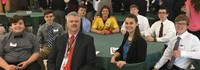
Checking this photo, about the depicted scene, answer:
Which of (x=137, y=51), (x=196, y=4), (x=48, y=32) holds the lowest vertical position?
(x=48, y=32)

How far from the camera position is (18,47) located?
345 centimetres

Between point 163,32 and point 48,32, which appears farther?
point 48,32

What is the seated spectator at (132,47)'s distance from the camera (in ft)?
10.1

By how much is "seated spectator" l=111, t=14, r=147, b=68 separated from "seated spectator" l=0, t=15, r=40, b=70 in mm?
1003

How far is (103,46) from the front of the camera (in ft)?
13.0

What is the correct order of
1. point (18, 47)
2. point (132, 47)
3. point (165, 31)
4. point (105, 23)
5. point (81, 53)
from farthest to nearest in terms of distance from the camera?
point (105, 23) → point (165, 31) → point (18, 47) → point (132, 47) → point (81, 53)

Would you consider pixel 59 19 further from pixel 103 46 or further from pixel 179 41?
pixel 179 41

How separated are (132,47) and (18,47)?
4.55 feet

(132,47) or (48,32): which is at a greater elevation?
(132,47)

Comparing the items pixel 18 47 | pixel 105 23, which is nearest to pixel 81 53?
pixel 18 47

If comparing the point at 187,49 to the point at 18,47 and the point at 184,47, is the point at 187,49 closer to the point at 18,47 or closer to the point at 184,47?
the point at 184,47

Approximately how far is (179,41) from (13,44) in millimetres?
1953

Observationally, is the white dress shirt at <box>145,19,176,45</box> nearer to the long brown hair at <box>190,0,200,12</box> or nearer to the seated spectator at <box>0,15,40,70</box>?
the long brown hair at <box>190,0,200,12</box>

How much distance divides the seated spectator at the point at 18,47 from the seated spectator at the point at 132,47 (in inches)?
39.5
